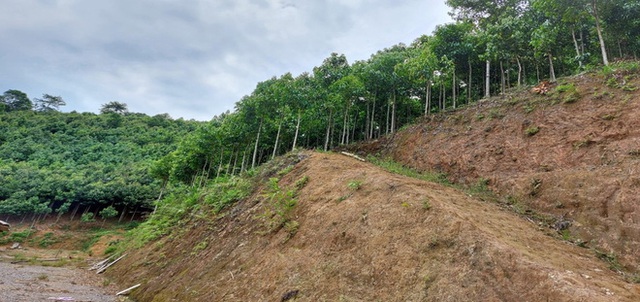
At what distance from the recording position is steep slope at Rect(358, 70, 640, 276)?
789 cm

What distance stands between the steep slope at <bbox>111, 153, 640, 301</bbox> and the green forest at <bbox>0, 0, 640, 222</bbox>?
34.8 ft

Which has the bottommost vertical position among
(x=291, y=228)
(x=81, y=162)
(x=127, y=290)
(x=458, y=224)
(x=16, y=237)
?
(x=16, y=237)

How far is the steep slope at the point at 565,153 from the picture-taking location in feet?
25.9

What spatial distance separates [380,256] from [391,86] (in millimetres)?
18679

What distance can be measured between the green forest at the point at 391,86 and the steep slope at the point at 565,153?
116 inches

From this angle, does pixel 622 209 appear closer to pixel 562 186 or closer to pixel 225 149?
pixel 562 186

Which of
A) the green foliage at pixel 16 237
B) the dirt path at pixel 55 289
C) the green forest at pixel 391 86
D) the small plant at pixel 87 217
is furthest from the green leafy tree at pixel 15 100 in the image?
the dirt path at pixel 55 289

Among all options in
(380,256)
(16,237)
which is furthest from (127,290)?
(16,237)

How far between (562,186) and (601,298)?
5587 millimetres

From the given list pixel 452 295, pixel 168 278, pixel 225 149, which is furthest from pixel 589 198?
pixel 225 149

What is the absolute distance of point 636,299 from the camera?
16.6 feet

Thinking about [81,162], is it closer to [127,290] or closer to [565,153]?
[127,290]

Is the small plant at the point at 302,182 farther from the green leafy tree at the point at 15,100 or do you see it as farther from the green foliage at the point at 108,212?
the green leafy tree at the point at 15,100

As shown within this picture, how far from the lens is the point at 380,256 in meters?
7.57
